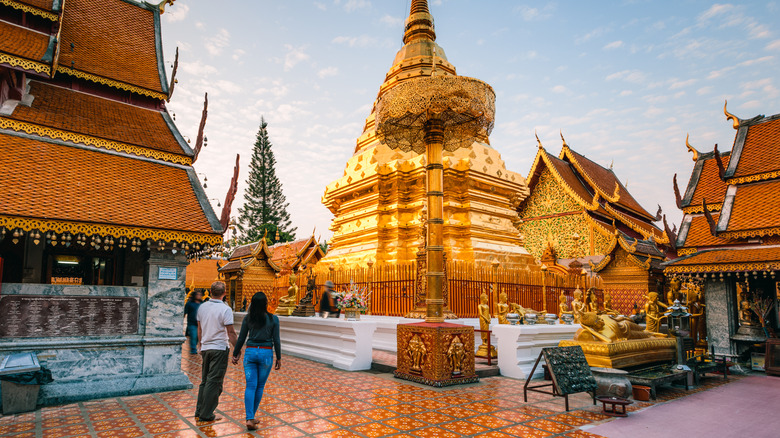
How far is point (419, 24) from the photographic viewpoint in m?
15.1

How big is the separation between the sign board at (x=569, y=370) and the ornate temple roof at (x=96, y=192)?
4634mm

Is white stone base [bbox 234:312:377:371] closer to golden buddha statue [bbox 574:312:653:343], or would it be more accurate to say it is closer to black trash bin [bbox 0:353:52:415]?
golden buddha statue [bbox 574:312:653:343]

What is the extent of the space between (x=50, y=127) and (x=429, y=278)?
5.49 meters

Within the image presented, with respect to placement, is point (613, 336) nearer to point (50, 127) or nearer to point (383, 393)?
point (383, 393)

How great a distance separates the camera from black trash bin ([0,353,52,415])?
488 centimetres

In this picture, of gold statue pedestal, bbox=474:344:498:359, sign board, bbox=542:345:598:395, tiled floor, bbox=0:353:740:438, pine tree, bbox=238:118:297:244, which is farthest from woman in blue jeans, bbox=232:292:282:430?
pine tree, bbox=238:118:297:244

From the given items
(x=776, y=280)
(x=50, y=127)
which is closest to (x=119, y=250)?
(x=50, y=127)

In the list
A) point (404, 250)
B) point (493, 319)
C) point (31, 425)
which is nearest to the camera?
point (31, 425)

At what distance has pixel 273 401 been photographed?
539 centimetres

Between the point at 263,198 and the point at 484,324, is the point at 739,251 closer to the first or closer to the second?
the point at 484,324

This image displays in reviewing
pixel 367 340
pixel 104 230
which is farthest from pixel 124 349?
pixel 367 340

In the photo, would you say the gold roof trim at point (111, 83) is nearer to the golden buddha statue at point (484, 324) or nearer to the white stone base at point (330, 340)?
the white stone base at point (330, 340)

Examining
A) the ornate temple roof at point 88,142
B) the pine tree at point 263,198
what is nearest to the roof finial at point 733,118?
the ornate temple roof at point 88,142

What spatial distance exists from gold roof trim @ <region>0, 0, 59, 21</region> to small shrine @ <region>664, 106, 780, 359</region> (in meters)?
11.8
